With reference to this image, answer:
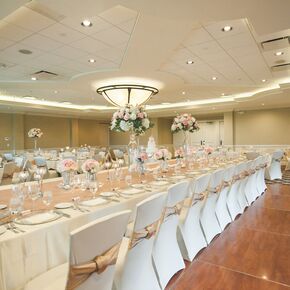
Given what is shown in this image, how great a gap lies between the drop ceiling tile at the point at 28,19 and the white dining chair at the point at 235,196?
139 inches

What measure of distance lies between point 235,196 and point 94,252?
3572 millimetres

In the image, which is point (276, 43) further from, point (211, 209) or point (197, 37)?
point (211, 209)

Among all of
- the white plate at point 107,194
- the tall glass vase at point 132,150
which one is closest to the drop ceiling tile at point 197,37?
the tall glass vase at point 132,150

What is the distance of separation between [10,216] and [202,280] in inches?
70.8

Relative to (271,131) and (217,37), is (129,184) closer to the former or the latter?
(217,37)

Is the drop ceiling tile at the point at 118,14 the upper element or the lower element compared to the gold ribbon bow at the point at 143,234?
upper

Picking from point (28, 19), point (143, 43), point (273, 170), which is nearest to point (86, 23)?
point (28, 19)

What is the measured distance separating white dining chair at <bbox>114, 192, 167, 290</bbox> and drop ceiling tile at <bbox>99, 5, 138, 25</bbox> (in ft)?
8.67

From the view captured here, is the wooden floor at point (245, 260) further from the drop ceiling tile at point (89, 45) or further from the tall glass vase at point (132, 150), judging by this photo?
the drop ceiling tile at point (89, 45)

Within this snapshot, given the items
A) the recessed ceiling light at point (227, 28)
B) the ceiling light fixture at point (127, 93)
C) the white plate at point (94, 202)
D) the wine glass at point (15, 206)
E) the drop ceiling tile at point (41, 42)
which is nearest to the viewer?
the wine glass at point (15, 206)

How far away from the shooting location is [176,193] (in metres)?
2.14

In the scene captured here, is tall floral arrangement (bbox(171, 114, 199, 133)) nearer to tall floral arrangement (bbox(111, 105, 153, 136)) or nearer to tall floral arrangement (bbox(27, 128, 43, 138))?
tall floral arrangement (bbox(111, 105, 153, 136))

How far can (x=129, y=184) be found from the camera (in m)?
2.93

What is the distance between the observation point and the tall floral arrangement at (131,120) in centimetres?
362
